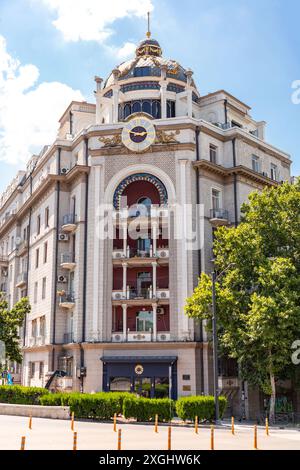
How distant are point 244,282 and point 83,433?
15133 millimetres

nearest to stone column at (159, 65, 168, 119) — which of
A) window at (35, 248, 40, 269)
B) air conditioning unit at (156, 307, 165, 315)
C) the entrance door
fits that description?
air conditioning unit at (156, 307, 165, 315)

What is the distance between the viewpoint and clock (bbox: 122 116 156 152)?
4150 centimetres

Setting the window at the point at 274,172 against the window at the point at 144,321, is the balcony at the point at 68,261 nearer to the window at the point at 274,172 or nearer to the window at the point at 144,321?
the window at the point at 144,321

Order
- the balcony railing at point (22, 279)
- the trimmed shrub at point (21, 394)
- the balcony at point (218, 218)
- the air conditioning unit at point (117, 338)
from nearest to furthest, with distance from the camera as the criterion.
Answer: the trimmed shrub at point (21, 394), the air conditioning unit at point (117, 338), the balcony at point (218, 218), the balcony railing at point (22, 279)

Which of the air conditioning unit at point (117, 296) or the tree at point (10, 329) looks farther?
the air conditioning unit at point (117, 296)

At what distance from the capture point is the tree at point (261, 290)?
31.2 metres

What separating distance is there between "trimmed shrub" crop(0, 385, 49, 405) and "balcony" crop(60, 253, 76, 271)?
10306 millimetres

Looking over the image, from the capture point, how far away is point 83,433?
72.3 ft

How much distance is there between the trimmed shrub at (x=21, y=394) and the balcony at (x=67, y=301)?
7.96 m

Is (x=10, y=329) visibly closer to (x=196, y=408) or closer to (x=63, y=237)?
(x=63, y=237)

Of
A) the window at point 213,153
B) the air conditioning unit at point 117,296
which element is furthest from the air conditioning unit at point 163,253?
the window at point 213,153

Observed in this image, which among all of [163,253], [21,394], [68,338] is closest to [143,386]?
[68,338]
